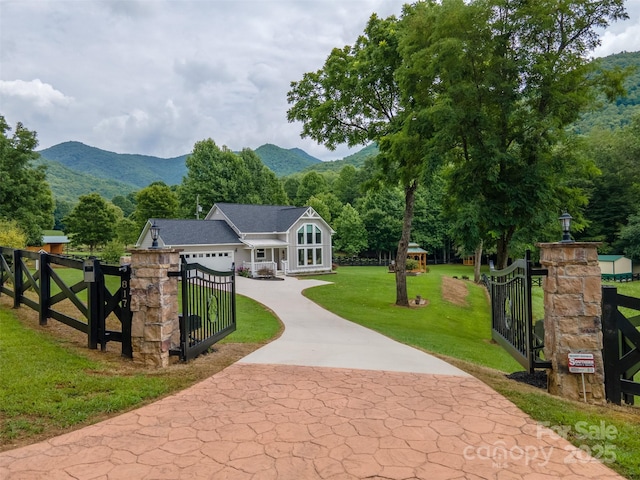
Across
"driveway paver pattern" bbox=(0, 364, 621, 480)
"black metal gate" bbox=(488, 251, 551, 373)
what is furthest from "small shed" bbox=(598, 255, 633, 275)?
"driveway paver pattern" bbox=(0, 364, 621, 480)

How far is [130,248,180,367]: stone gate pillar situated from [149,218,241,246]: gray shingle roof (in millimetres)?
17249

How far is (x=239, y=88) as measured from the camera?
1861 cm

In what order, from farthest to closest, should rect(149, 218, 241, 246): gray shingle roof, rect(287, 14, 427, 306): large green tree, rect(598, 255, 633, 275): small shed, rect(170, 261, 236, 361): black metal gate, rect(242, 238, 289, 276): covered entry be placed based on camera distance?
1. rect(598, 255, 633, 275): small shed
2. rect(242, 238, 289, 276): covered entry
3. rect(149, 218, 241, 246): gray shingle roof
4. rect(287, 14, 427, 306): large green tree
5. rect(170, 261, 236, 361): black metal gate

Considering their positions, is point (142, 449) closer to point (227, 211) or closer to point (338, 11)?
point (338, 11)

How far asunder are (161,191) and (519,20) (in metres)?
42.8

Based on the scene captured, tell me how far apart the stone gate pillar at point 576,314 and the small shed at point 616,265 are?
31.9 meters

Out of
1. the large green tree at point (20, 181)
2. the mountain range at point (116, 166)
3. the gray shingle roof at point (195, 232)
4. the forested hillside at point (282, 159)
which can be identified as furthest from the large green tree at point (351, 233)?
the forested hillside at point (282, 159)

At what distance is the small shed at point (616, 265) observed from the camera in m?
29.5

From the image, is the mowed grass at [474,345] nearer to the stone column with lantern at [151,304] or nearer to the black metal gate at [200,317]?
the black metal gate at [200,317]

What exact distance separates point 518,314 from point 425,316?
27.0 feet

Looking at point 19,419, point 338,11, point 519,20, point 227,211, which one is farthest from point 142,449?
point 227,211

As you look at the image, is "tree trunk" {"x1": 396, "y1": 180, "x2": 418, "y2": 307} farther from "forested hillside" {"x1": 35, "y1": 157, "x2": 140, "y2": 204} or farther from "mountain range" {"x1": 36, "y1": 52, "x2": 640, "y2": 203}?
"forested hillside" {"x1": 35, "y1": 157, "x2": 140, "y2": 204}

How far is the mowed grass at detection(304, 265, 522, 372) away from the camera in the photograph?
316 inches

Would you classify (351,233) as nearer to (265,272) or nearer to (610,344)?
(265,272)
